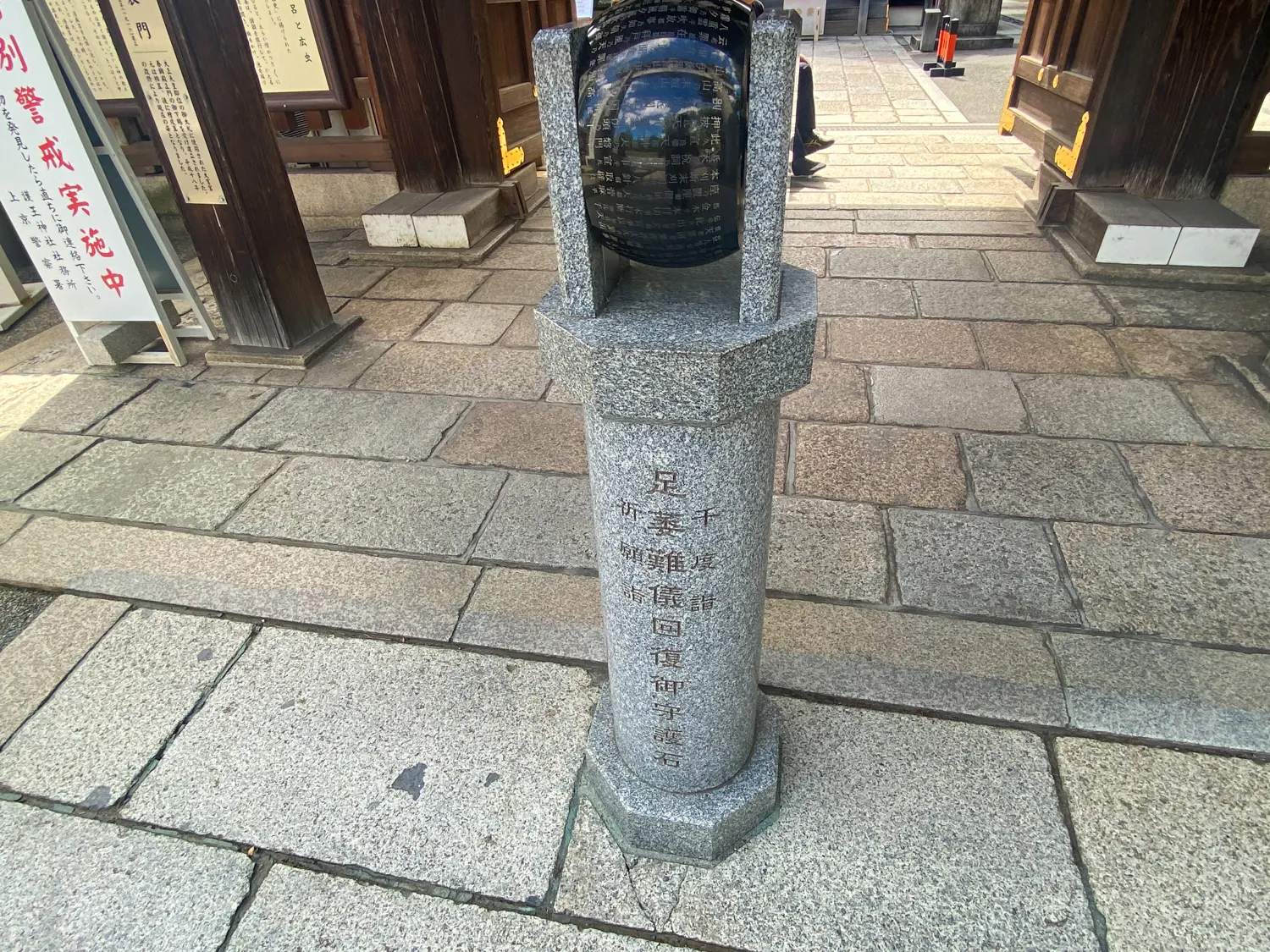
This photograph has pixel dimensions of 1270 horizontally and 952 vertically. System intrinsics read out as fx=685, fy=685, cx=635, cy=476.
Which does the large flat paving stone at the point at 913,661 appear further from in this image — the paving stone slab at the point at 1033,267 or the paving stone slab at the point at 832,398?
the paving stone slab at the point at 1033,267

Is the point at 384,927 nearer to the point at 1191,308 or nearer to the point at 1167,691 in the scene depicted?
the point at 1167,691

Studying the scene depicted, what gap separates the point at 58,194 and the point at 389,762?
4255 mm

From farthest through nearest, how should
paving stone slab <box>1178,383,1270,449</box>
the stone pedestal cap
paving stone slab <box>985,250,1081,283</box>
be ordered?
1. paving stone slab <box>985,250,1081,283</box>
2. paving stone slab <box>1178,383,1270,449</box>
3. the stone pedestal cap

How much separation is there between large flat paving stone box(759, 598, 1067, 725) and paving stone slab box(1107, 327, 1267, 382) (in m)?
2.50

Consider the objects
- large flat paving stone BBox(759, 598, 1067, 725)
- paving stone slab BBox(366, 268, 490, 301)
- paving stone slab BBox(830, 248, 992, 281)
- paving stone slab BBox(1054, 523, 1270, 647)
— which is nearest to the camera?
large flat paving stone BBox(759, 598, 1067, 725)

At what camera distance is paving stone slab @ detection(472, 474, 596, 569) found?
10.0 feet

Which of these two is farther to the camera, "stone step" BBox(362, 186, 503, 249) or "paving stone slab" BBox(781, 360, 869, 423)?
"stone step" BBox(362, 186, 503, 249)

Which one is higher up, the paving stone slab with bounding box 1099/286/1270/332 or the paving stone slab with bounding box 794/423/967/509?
the paving stone slab with bounding box 1099/286/1270/332

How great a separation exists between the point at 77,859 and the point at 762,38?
2.86 metres

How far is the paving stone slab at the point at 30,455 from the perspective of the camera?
12.2ft

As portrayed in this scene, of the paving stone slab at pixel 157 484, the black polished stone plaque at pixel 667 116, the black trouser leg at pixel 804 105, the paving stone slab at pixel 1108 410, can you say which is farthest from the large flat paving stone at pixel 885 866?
the black trouser leg at pixel 804 105

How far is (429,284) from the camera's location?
5.84 meters

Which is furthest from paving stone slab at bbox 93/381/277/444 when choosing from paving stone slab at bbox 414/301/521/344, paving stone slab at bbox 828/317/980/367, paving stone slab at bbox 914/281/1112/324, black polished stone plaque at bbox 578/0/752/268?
paving stone slab at bbox 914/281/1112/324

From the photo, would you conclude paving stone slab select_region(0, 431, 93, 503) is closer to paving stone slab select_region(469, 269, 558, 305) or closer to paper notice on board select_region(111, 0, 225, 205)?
paper notice on board select_region(111, 0, 225, 205)
